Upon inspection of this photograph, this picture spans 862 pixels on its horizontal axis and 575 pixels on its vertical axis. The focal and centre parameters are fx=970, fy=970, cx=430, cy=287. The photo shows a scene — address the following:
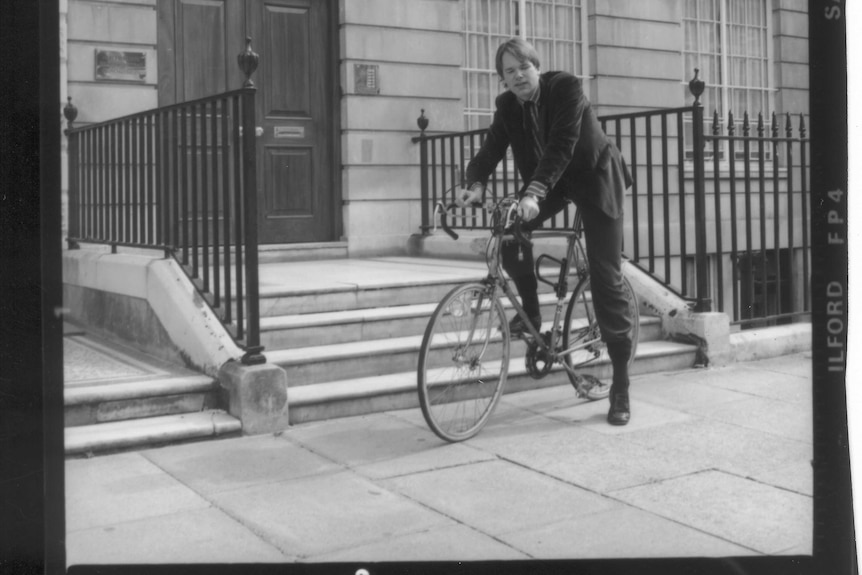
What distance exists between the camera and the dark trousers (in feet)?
16.4

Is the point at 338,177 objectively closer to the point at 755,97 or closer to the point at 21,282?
the point at 755,97

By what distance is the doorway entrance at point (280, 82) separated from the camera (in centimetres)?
802

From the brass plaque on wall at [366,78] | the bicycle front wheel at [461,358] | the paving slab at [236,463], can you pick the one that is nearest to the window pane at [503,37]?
the brass plaque on wall at [366,78]

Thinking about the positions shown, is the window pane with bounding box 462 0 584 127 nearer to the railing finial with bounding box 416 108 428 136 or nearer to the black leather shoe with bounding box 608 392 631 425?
the railing finial with bounding box 416 108 428 136

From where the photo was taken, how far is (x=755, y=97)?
398 inches

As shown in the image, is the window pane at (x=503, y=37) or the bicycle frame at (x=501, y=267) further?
the window pane at (x=503, y=37)

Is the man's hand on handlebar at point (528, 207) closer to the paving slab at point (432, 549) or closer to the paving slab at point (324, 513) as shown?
the paving slab at point (324, 513)

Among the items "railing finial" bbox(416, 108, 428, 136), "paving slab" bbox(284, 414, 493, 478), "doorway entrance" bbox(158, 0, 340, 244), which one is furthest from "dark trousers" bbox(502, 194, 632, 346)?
"railing finial" bbox(416, 108, 428, 136)

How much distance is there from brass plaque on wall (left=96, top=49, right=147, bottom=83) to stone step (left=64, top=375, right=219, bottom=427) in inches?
137

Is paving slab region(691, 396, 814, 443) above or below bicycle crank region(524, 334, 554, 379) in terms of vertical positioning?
below

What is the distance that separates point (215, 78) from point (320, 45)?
3.69ft

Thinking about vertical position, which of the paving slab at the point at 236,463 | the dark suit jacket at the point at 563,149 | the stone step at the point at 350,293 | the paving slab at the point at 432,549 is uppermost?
the dark suit jacket at the point at 563,149

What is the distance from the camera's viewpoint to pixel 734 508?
3.72 m

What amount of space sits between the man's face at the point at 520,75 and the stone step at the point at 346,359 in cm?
159
